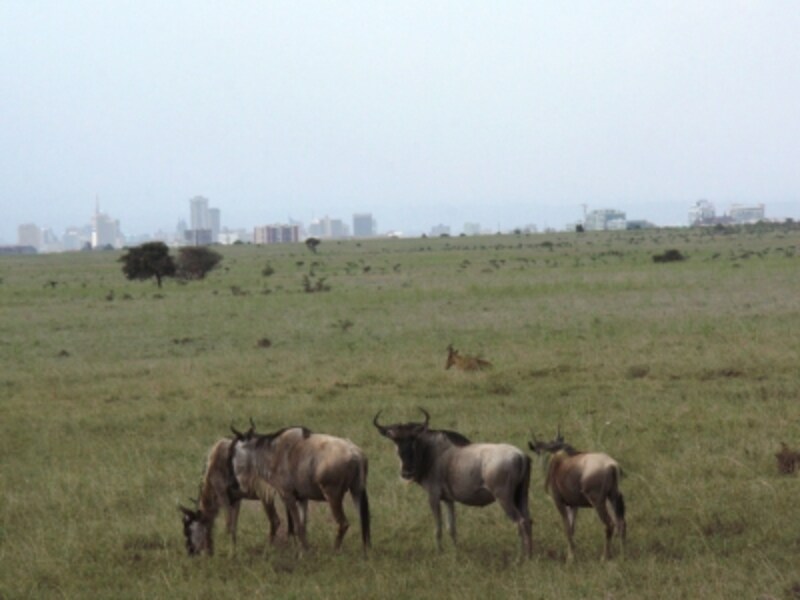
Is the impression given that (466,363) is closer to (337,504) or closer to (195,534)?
(195,534)

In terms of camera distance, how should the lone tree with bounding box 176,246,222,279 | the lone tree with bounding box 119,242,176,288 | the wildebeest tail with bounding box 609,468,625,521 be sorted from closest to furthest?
the wildebeest tail with bounding box 609,468,625,521, the lone tree with bounding box 119,242,176,288, the lone tree with bounding box 176,246,222,279

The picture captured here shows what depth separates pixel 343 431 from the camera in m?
15.7

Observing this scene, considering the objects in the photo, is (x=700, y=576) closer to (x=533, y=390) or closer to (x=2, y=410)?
(x=533, y=390)

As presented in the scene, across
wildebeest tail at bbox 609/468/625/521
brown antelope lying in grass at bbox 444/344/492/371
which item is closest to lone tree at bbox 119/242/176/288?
brown antelope lying in grass at bbox 444/344/492/371

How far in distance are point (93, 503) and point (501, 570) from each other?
496cm

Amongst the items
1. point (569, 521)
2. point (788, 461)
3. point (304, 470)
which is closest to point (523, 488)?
point (569, 521)

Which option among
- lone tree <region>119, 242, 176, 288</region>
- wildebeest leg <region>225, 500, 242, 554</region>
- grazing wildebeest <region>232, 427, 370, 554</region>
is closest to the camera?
grazing wildebeest <region>232, 427, 370, 554</region>

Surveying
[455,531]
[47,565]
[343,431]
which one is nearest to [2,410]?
[343,431]

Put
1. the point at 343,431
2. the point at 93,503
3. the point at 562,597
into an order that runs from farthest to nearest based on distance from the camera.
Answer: the point at 343,431, the point at 93,503, the point at 562,597

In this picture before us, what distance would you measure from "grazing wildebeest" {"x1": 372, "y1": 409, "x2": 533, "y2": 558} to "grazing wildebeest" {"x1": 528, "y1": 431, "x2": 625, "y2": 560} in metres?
0.25

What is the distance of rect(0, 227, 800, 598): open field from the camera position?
9.11 metres

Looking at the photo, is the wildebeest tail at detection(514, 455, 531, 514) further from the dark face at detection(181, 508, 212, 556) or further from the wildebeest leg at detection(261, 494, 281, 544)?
the dark face at detection(181, 508, 212, 556)

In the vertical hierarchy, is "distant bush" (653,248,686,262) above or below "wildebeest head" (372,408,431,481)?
above

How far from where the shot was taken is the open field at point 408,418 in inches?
359
